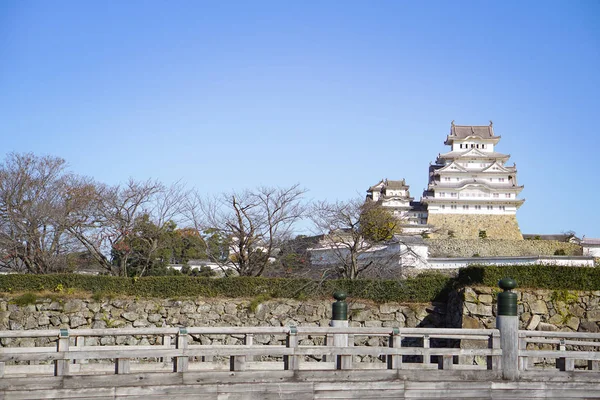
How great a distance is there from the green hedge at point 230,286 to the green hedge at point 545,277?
2282 millimetres

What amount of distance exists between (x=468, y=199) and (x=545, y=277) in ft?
149

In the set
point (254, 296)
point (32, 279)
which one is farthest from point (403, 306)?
point (32, 279)

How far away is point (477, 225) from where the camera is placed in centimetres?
6384

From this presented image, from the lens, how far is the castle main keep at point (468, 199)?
6349 centimetres

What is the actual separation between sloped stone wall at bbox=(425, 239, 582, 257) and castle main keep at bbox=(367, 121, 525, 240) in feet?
28.3

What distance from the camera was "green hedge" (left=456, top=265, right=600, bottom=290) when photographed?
2016 cm

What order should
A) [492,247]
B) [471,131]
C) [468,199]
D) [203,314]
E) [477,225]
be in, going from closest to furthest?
[203,314] → [492,247] → [477,225] → [468,199] → [471,131]

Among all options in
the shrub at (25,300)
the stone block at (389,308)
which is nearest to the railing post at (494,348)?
the stone block at (389,308)

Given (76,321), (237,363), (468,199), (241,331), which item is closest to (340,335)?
(241,331)

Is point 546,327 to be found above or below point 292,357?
below

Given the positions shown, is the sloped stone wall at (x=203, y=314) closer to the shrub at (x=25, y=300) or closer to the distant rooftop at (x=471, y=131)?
the shrub at (x=25, y=300)

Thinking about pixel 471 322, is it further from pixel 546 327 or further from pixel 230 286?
pixel 230 286

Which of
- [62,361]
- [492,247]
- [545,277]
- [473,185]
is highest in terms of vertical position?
[473,185]

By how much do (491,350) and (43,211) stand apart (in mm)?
21423
